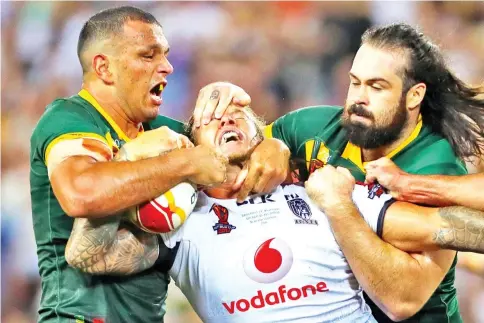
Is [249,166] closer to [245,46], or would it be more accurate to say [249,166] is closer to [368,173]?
[368,173]

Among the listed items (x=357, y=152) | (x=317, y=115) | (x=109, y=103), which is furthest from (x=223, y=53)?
(x=109, y=103)

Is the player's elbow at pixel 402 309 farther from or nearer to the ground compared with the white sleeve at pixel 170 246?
nearer to the ground

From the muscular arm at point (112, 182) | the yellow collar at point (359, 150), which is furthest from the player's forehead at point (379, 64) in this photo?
the muscular arm at point (112, 182)

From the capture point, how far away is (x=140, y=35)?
2729mm

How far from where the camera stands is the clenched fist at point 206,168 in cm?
229

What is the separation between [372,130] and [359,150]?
13 cm

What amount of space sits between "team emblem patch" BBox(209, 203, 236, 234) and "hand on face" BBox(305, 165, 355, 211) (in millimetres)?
282

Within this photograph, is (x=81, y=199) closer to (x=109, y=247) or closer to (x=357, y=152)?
(x=109, y=247)

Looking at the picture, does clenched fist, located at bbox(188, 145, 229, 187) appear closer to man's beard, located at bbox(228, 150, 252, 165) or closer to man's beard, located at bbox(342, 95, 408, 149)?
man's beard, located at bbox(228, 150, 252, 165)

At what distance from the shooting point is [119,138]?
8.75 feet

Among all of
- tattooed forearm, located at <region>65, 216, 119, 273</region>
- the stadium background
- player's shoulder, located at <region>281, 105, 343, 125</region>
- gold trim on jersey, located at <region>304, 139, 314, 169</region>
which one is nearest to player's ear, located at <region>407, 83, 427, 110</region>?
player's shoulder, located at <region>281, 105, 343, 125</region>

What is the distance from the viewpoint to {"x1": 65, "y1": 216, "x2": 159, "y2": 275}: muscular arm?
2.30 meters

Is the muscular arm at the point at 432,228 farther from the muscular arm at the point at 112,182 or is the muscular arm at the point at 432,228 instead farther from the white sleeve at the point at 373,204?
the muscular arm at the point at 112,182

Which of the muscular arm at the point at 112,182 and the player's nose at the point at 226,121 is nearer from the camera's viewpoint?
the muscular arm at the point at 112,182
